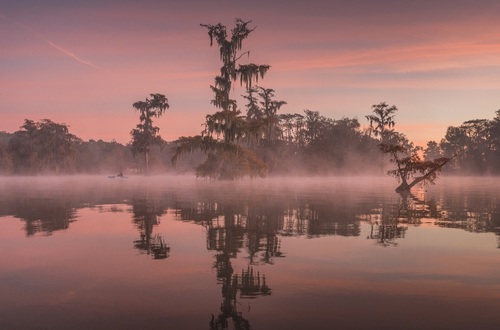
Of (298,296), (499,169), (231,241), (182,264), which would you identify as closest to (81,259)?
(182,264)

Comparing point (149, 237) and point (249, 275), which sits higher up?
point (149, 237)

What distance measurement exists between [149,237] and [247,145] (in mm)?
65133

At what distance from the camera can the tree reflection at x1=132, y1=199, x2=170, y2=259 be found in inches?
383

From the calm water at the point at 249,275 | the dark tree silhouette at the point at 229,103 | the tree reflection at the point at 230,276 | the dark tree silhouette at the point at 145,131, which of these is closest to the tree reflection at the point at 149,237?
the calm water at the point at 249,275

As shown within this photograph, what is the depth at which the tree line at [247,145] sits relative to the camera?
5000 centimetres

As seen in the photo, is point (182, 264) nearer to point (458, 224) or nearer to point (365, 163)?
point (458, 224)

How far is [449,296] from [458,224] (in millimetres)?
9013

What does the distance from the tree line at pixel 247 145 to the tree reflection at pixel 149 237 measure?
Answer: 72.7 feet

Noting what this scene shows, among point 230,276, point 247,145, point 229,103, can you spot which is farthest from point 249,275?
point 247,145

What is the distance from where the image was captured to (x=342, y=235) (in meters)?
12.0

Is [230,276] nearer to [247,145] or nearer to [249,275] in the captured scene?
[249,275]

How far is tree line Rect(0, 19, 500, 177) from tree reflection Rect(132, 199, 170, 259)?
2216 centimetres

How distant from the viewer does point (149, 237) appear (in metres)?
11.6

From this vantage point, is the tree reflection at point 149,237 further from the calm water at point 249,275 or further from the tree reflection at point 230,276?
the tree reflection at point 230,276
